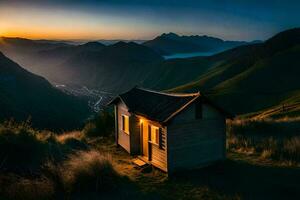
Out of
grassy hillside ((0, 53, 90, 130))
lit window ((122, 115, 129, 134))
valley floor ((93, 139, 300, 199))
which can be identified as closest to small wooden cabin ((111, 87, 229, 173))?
valley floor ((93, 139, 300, 199))

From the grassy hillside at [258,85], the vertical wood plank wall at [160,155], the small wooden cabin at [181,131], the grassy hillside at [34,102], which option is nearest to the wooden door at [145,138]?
the small wooden cabin at [181,131]

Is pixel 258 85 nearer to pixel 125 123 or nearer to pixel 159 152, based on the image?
pixel 125 123

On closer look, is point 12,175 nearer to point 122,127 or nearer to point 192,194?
point 192,194

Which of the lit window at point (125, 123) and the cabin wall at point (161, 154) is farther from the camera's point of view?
the lit window at point (125, 123)

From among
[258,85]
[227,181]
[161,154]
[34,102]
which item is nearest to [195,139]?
[161,154]

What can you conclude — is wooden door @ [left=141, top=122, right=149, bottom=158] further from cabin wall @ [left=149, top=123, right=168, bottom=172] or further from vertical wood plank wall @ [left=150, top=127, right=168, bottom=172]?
cabin wall @ [left=149, top=123, right=168, bottom=172]

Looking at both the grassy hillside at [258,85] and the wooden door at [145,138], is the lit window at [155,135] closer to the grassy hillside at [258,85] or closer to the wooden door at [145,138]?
the wooden door at [145,138]
